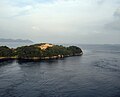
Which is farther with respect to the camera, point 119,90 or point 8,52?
point 8,52

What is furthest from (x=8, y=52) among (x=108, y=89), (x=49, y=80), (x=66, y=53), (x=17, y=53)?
(x=108, y=89)

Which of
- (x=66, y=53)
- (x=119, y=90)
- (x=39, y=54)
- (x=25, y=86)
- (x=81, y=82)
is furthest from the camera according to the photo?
(x=66, y=53)

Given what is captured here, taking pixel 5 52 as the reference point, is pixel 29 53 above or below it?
below

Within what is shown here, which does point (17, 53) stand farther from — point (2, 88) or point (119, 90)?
point (119, 90)

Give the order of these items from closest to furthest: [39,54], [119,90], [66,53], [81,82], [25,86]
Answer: [119,90] < [25,86] < [81,82] < [39,54] < [66,53]

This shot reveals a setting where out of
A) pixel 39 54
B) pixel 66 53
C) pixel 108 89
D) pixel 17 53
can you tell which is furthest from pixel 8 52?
pixel 108 89

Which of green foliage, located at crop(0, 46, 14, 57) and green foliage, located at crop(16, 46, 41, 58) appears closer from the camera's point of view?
green foliage, located at crop(16, 46, 41, 58)

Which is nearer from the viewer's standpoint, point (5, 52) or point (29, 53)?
point (29, 53)

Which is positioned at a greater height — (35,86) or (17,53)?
(17,53)

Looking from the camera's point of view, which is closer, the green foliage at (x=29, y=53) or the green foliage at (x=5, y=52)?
the green foliage at (x=29, y=53)
